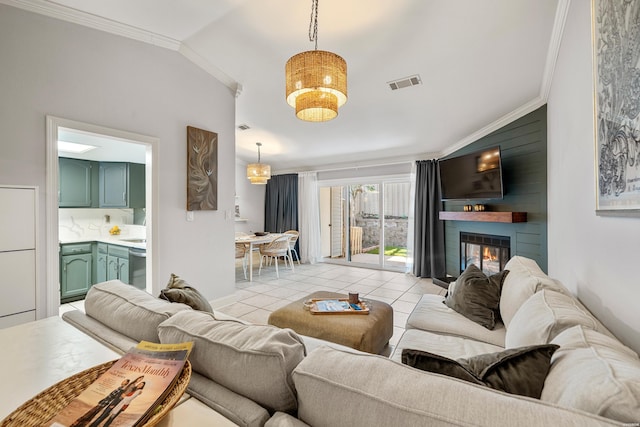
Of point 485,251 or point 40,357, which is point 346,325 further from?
point 485,251

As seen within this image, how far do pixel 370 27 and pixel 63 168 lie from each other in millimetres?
4362

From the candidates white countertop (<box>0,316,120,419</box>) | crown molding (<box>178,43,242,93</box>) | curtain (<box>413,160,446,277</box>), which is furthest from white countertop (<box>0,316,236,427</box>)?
curtain (<box>413,160,446,277</box>)

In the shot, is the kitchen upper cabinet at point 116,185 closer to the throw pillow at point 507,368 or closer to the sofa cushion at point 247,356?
the sofa cushion at point 247,356

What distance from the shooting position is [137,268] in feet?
11.4

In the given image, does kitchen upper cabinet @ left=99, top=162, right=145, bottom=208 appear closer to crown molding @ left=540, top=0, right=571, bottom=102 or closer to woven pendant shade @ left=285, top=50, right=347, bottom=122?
woven pendant shade @ left=285, top=50, right=347, bottom=122

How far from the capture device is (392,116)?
13.4ft

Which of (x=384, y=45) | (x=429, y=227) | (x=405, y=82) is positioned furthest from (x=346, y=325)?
(x=429, y=227)

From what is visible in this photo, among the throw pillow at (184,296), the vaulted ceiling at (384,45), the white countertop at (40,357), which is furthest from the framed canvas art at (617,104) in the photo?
the white countertop at (40,357)

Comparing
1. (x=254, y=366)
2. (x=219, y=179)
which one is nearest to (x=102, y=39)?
(x=219, y=179)

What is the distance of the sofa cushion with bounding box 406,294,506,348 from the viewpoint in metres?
1.81

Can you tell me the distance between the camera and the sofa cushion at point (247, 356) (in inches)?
31.3

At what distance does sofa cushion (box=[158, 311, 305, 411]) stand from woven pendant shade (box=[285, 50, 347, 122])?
164 centimetres

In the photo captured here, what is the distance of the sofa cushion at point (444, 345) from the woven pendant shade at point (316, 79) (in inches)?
69.8

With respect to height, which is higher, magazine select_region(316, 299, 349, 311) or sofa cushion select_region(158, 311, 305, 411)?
sofa cushion select_region(158, 311, 305, 411)
